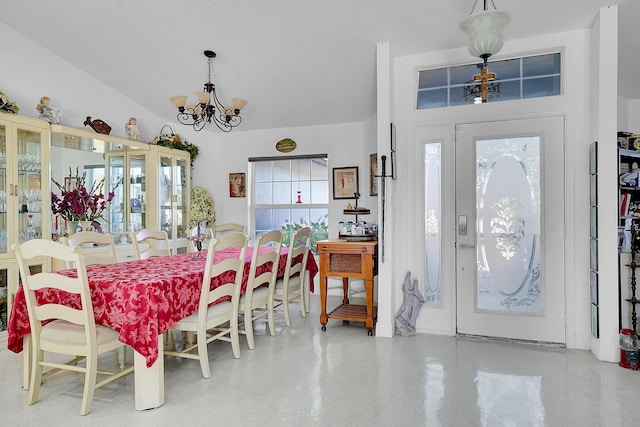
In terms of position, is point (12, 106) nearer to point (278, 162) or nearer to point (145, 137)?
point (145, 137)

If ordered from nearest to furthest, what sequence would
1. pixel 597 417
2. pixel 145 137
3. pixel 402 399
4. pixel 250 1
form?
→ pixel 597 417 < pixel 402 399 < pixel 250 1 < pixel 145 137

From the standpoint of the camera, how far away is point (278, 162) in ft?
19.9

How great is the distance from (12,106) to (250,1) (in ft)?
7.83

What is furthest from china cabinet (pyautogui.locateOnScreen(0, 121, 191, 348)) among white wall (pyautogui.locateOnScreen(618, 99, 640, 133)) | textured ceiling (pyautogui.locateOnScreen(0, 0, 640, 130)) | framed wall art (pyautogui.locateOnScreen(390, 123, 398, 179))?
white wall (pyautogui.locateOnScreen(618, 99, 640, 133))

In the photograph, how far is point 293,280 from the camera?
166 inches

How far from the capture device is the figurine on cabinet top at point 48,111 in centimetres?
402

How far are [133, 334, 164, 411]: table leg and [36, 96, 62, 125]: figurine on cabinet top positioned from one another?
2980 millimetres

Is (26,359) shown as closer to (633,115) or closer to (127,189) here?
(127,189)

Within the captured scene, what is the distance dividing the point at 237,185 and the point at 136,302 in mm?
3982

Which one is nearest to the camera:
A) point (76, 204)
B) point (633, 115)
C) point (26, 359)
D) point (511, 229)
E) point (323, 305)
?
point (26, 359)

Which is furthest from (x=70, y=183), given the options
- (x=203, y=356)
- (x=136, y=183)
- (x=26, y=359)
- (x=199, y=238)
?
(x=203, y=356)

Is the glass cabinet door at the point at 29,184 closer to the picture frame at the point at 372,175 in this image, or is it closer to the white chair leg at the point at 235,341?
the white chair leg at the point at 235,341

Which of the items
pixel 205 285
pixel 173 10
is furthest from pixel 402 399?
pixel 173 10

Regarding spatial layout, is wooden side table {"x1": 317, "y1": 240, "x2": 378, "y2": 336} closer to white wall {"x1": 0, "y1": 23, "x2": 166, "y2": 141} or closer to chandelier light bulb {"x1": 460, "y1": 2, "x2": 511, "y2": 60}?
chandelier light bulb {"x1": 460, "y1": 2, "x2": 511, "y2": 60}
